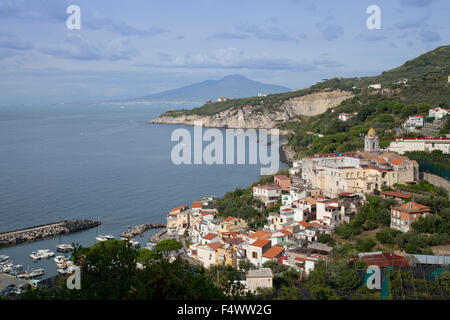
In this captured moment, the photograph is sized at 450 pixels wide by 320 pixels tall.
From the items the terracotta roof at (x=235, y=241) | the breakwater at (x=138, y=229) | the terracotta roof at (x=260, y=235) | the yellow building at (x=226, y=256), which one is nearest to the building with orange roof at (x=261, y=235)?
the terracotta roof at (x=260, y=235)

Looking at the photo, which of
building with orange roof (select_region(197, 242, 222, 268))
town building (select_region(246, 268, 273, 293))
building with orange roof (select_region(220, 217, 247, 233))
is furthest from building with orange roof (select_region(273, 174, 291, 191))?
town building (select_region(246, 268, 273, 293))

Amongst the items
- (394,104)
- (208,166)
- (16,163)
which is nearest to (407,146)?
(394,104)

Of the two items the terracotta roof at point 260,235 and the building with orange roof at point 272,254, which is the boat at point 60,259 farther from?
the building with orange roof at point 272,254

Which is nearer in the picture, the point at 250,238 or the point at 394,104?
the point at 250,238

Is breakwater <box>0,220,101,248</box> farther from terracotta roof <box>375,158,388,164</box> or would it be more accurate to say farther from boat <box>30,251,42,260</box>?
terracotta roof <box>375,158,388,164</box>

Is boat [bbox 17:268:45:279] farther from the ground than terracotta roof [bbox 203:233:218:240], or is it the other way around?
terracotta roof [bbox 203:233:218:240]

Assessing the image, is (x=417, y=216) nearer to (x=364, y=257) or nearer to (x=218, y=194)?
(x=364, y=257)
